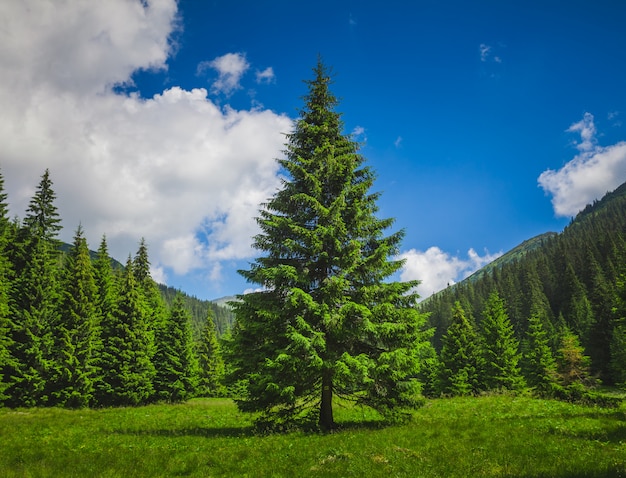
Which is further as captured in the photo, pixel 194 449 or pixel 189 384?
pixel 189 384

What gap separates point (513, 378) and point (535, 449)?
143 ft

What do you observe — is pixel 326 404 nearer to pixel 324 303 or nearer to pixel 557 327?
pixel 324 303

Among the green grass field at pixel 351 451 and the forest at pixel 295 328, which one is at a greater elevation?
the forest at pixel 295 328

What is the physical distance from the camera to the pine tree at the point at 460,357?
46750mm

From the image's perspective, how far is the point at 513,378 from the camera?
152 ft

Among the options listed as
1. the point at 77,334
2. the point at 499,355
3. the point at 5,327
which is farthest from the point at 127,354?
the point at 499,355

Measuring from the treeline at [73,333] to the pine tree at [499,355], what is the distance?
128 feet

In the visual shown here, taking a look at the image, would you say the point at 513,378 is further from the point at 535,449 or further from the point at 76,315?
the point at 76,315

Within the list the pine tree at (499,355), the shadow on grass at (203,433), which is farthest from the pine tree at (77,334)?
the pine tree at (499,355)

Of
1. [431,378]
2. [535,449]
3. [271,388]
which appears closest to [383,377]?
[271,388]

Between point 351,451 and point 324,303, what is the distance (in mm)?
5347

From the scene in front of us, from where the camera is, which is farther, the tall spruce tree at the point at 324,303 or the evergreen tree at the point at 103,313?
the evergreen tree at the point at 103,313

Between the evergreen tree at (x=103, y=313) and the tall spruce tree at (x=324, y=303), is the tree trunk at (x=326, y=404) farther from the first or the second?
the evergreen tree at (x=103, y=313)

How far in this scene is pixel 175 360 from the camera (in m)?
42.2
